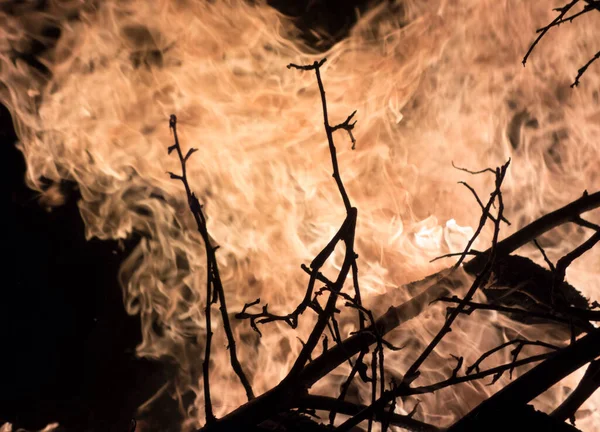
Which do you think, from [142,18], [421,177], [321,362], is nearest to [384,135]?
[421,177]

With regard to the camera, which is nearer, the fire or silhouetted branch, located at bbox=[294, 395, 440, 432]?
silhouetted branch, located at bbox=[294, 395, 440, 432]

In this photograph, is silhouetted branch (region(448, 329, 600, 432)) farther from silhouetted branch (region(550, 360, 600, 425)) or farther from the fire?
the fire

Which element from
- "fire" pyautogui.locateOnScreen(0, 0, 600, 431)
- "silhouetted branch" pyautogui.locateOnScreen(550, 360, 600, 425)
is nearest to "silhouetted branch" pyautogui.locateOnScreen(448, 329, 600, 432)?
"silhouetted branch" pyautogui.locateOnScreen(550, 360, 600, 425)

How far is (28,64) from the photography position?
4.27m

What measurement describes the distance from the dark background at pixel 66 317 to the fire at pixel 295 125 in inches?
9.3

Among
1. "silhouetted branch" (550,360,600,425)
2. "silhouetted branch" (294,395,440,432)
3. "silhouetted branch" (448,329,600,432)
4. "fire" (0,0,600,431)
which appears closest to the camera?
"silhouetted branch" (448,329,600,432)

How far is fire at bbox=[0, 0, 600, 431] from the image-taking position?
4.10 meters

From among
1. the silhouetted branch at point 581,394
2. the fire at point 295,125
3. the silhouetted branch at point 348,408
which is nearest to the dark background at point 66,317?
the fire at point 295,125

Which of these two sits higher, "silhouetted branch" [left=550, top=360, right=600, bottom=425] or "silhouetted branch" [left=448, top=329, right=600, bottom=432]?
"silhouetted branch" [left=448, top=329, right=600, bottom=432]

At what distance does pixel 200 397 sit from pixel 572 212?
3506 mm

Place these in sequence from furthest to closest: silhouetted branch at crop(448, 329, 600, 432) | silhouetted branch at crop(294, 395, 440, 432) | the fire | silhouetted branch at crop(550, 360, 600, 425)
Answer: the fire
silhouetted branch at crop(294, 395, 440, 432)
silhouetted branch at crop(550, 360, 600, 425)
silhouetted branch at crop(448, 329, 600, 432)

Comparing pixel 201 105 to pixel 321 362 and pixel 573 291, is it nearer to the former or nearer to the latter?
pixel 321 362

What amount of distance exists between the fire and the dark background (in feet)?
0.78

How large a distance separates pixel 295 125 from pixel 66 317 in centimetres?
279
